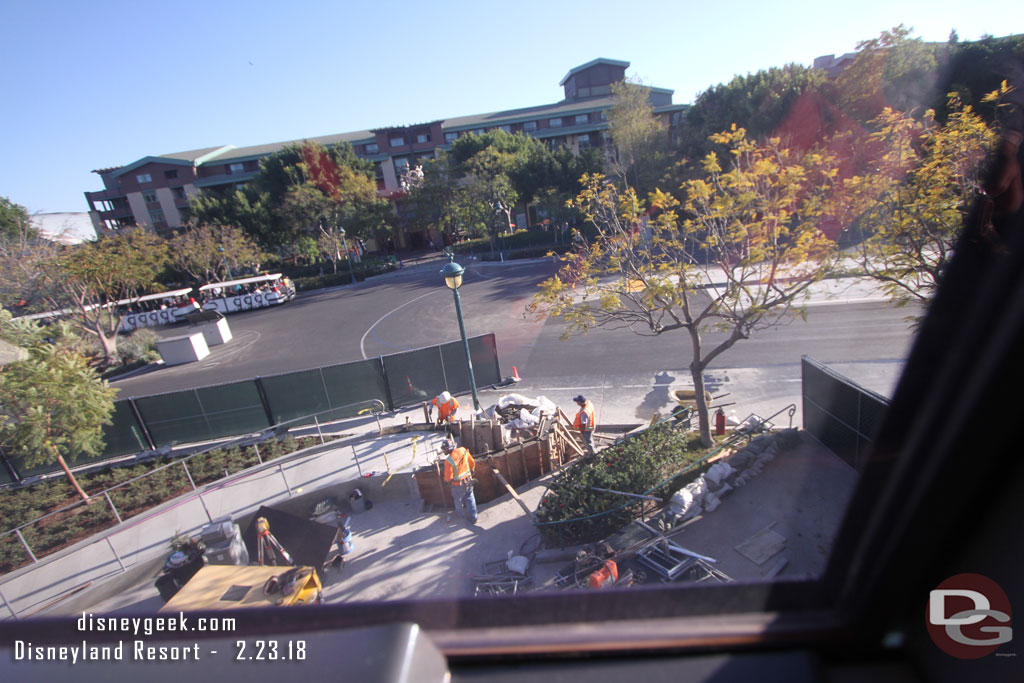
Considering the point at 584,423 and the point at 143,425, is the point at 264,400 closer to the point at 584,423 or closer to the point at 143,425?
the point at 143,425

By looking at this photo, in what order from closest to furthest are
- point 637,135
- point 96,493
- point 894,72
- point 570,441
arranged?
point 570,441 < point 96,493 < point 894,72 < point 637,135

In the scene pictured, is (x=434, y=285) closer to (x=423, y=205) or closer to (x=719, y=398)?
(x=423, y=205)

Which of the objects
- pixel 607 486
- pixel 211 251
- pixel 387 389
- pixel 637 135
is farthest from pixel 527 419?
pixel 211 251

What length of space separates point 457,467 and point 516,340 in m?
9.36

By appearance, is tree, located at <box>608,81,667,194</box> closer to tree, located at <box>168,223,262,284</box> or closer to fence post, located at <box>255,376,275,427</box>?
fence post, located at <box>255,376,275,427</box>

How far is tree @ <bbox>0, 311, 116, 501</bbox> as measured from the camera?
8.27m

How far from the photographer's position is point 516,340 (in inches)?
619

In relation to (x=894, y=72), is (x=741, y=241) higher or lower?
lower

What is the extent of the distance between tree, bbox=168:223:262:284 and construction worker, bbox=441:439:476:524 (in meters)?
31.1

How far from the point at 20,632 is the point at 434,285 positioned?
84.9 feet

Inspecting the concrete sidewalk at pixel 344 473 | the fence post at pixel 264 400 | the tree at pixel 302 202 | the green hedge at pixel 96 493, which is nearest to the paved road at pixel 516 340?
the concrete sidewalk at pixel 344 473

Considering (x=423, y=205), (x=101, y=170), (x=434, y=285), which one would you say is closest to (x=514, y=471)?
(x=434, y=285)

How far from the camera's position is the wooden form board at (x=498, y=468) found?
7348mm

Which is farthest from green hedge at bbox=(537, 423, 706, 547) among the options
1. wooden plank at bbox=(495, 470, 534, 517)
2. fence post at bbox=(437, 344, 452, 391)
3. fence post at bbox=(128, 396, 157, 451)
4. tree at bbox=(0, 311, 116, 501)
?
fence post at bbox=(128, 396, 157, 451)
